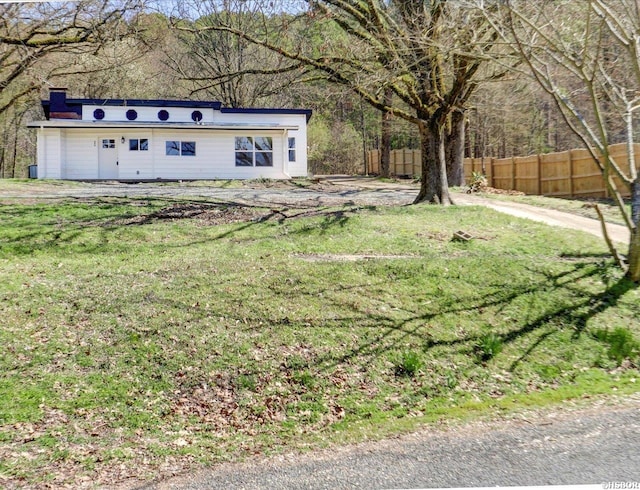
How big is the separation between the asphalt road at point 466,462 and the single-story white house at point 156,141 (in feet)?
71.2

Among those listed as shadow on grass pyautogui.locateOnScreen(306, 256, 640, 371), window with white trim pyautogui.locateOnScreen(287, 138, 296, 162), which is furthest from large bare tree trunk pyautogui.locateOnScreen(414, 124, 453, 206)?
window with white trim pyautogui.locateOnScreen(287, 138, 296, 162)

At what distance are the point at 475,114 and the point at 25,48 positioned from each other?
81.3ft

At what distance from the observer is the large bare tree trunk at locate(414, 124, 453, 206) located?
45.1 ft

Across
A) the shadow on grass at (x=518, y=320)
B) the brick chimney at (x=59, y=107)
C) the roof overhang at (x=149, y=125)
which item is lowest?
the shadow on grass at (x=518, y=320)

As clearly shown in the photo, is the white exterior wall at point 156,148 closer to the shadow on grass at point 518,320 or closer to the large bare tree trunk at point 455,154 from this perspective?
the large bare tree trunk at point 455,154

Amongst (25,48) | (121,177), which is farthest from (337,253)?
(121,177)

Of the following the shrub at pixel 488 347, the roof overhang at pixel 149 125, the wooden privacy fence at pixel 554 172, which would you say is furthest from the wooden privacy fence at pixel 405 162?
the shrub at pixel 488 347

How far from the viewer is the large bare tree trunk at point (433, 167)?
1375 centimetres

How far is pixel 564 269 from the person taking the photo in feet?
28.4

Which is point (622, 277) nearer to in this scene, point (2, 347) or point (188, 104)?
point (2, 347)

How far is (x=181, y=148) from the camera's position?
25.2m

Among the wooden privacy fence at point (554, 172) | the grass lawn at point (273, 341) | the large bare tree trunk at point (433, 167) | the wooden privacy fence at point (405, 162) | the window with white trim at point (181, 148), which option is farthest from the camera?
the wooden privacy fence at point (405, 162)

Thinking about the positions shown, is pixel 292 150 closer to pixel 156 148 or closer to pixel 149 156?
pixel 156 148

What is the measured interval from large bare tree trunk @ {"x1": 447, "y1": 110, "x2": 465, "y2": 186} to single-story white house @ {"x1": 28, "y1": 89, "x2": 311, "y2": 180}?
7923mm
